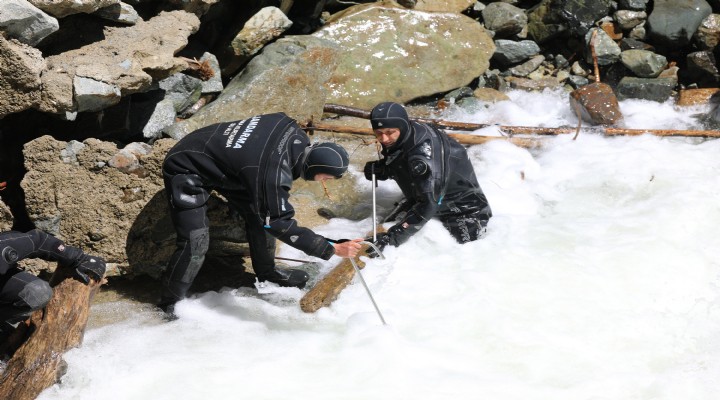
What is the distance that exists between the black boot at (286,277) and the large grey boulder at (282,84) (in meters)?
2.17

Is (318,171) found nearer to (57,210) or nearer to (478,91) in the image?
(57,210)

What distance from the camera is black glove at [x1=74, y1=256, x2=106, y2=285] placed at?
4.87 m

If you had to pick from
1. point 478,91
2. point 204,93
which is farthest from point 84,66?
point 478,91

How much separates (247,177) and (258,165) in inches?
4.7

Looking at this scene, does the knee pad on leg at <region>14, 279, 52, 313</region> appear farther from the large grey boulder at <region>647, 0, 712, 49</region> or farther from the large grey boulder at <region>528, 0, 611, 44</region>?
the large grey boulder at <region>647, 0, 712, 49</region>

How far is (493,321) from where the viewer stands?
5.50 meters

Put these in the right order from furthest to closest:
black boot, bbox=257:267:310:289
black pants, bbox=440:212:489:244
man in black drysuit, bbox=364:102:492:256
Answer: black pants, bbox=440:212:489:244 → black boot, bbox=257:267:310:289 → man in black drysuit, bbox=364:102:492:256

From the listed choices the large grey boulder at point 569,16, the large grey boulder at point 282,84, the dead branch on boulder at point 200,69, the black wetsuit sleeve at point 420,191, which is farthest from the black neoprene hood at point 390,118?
the large grey boulder at point 569,16

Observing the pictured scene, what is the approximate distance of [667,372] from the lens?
4957 mm

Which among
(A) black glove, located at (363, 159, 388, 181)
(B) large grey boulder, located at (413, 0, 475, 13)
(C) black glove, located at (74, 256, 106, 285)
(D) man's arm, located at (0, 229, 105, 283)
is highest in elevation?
(D) man's arm, located at (0, 229, 105, 283)

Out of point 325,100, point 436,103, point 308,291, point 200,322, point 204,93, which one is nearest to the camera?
point 200,322

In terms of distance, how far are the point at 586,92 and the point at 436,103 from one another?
1.87 m

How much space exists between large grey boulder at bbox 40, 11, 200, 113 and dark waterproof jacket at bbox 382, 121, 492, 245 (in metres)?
2.22

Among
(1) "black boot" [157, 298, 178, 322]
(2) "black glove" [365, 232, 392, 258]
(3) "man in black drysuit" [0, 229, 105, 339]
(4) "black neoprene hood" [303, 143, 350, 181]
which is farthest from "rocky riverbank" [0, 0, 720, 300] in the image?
(4) "black neoprene hood" [303, 143, 350, 181]
